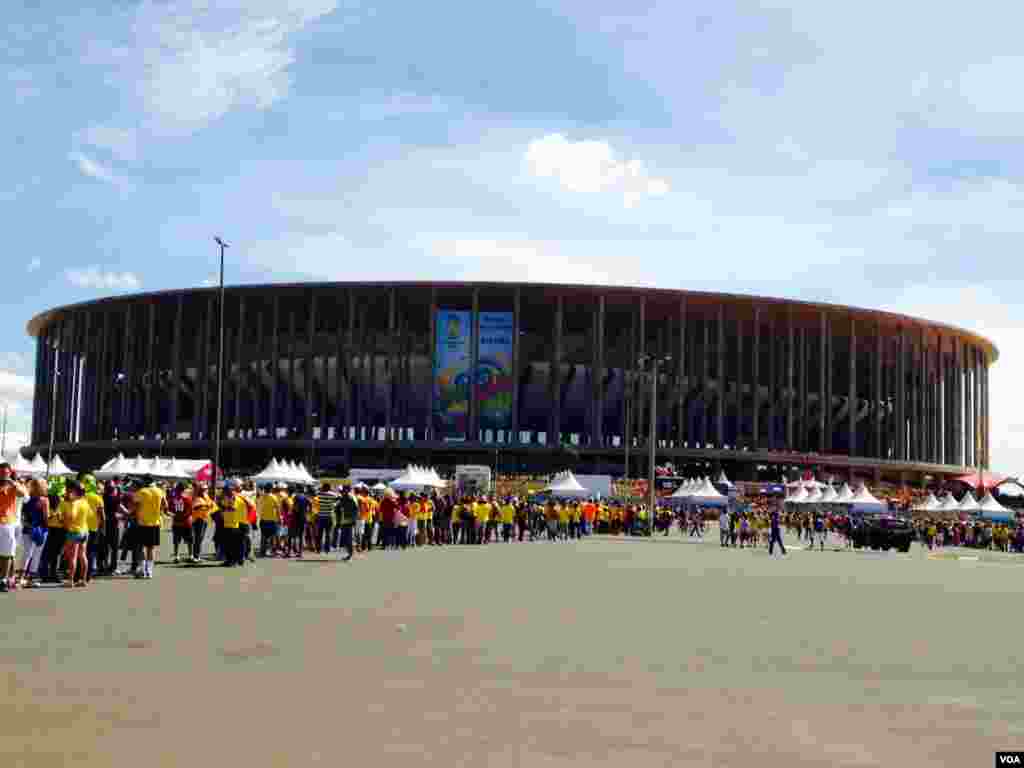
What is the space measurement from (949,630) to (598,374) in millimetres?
77716

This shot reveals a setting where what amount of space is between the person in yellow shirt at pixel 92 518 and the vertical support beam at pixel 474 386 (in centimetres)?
6743

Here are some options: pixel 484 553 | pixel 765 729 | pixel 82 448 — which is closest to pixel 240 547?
pixel 484 553

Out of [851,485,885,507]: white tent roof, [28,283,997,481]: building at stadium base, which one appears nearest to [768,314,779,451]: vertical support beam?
[28,283,997,481]: building at stadium base

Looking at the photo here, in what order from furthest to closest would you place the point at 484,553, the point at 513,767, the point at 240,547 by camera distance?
the point at 484,553 → the point at 240,547 → the point at 513,767

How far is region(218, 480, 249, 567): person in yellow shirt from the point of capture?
2273 centimetres

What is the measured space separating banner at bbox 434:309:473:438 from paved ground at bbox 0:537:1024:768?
70.4 meters

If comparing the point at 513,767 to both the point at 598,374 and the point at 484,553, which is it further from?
the point at 598,374

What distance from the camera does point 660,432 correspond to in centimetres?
9594

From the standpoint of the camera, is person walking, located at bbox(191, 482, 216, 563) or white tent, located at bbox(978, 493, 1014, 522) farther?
white tent, located at bbox(978, 493, 1014, 522)

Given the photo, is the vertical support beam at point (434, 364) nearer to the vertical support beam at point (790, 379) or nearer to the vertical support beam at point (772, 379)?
the vertical support beam at point (772, 379)

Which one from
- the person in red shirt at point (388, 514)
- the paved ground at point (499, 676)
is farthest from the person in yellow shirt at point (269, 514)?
the paved ground at point (499, 676)

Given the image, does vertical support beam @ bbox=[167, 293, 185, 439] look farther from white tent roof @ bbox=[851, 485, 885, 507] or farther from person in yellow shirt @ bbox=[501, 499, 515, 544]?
person in yellow shirt @ bbox=[501, 499, 515, 544]

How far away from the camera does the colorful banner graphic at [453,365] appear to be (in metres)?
90.0

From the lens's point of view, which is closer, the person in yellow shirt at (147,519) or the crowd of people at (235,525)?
the crowd of people at (235,525)
